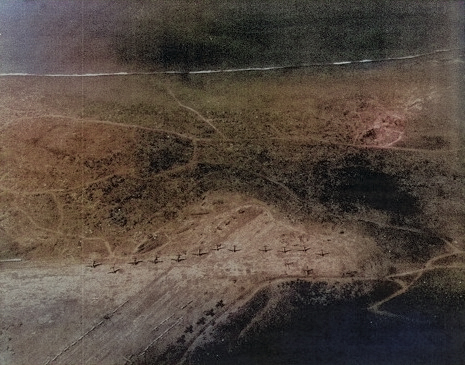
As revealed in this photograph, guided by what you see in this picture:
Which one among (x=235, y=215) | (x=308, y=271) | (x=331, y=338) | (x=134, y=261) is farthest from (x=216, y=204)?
(x=331, y=338)

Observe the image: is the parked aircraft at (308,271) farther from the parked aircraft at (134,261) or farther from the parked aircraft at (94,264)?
the parked aircraft at (94,264)

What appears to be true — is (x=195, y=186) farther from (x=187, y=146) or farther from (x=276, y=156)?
(x=276, y=156)

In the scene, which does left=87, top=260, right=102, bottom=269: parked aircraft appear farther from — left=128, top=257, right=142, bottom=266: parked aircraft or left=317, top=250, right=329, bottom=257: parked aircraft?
left=317, top=250, right=329, bottom=257: parked aircraft

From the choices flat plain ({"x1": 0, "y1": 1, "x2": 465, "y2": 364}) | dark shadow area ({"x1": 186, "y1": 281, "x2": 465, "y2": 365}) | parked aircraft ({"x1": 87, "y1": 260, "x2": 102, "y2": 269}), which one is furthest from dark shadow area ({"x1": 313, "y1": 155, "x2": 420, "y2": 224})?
parked aircraft ({"x1": 87, "y1": 260, "x2": 102, "y2": 269})

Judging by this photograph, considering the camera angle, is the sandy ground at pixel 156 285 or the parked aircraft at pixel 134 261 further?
the parked aircraft at pixel 134 261

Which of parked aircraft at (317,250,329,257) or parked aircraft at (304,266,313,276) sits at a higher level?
parked aircraft at (317,250,329,257)

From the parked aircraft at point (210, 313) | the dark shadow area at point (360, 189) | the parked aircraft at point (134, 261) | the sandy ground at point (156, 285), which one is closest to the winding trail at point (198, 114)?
the sandy ground at point (156, 285)

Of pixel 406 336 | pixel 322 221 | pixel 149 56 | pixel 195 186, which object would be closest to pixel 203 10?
pixel 149 56

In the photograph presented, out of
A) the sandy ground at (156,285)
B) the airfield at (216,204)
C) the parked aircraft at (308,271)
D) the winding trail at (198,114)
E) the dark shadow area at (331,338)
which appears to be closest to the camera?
the dark shadow area at (331,338)

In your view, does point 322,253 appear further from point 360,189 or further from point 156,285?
point 156,285
